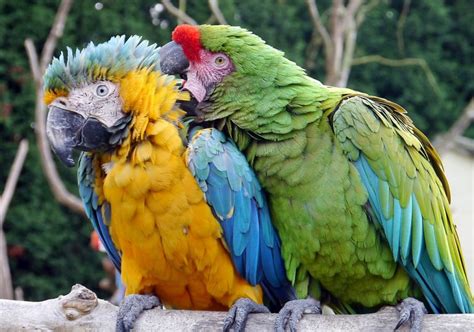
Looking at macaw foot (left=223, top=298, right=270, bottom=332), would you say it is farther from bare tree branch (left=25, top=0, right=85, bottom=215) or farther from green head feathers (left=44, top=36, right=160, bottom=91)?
bare tree branch (left=25, top=0, right=85, bottom=215)

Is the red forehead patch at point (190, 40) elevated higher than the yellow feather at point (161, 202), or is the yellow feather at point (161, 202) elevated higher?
the red forehead patch at point (190, 40)

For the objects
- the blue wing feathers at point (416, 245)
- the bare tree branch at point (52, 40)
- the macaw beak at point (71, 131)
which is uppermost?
the bare tree branch at point (52, 40)

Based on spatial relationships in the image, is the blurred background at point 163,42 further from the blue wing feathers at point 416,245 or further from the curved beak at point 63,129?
the curved beak at point 63,129

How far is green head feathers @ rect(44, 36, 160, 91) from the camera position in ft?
6.62

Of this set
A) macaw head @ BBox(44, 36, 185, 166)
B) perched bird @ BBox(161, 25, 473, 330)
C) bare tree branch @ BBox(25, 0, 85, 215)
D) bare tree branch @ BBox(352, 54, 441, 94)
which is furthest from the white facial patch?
bare tree branch @ BBox(352, 54, 441, 94)

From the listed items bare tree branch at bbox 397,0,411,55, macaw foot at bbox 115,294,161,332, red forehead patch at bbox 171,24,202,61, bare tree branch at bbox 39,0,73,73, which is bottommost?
macaw foot at bbox 115,294,161,332

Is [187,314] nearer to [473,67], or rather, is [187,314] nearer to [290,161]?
[290,161]

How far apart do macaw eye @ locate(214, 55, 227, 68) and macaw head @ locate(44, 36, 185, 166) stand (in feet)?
0.61

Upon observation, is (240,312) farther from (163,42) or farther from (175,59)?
(163,42)

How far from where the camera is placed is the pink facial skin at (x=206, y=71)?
2104mm

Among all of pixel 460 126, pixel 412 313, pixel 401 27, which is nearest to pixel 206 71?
pixel 412 313

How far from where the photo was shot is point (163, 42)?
19.5 feet

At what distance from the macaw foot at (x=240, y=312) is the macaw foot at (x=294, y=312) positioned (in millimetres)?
83

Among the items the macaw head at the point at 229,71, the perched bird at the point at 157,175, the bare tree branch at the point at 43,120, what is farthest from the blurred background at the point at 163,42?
the perched bird at the point at 157,175
